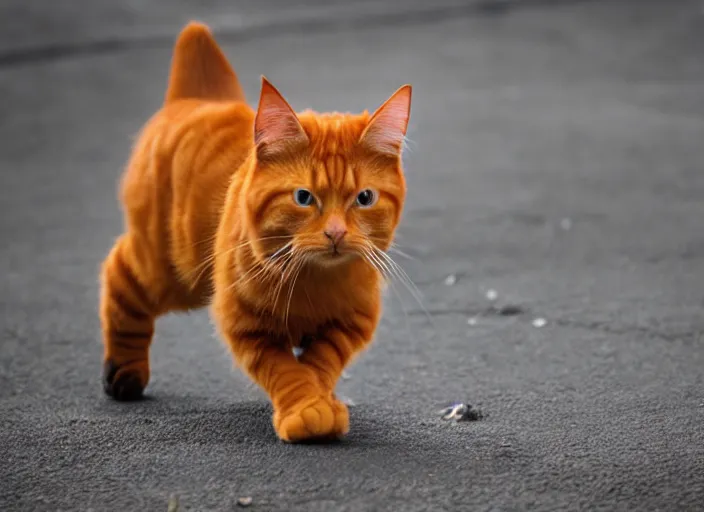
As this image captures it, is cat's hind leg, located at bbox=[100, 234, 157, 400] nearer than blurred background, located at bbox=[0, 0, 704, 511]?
No

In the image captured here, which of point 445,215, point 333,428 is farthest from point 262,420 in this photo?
point 445,215

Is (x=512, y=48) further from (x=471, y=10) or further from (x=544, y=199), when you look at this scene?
(x=544, y=199)

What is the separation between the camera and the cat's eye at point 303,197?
5.24 feet

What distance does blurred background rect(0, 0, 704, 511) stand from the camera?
166 centimetres

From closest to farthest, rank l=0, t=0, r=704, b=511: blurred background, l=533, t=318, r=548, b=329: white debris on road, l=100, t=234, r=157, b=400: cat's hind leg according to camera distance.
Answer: l=0, t=0, r=704, b=511: blurred background
l=100, t=234, r=157, b=400: cat's hind leg
l=533, t=318, r=548, b=329: white debris on road

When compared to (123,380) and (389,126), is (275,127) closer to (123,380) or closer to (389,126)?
(389,126)

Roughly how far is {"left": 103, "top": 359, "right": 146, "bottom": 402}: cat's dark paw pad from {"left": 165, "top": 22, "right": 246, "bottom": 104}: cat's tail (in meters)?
0.56

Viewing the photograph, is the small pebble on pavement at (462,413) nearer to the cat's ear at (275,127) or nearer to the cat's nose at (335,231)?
the cat's nose at (335,231)

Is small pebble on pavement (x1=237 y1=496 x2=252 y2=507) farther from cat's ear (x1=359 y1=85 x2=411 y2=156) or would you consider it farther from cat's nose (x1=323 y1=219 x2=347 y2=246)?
cat's ear (x1=359 y1=85 x2=411 y2=156)

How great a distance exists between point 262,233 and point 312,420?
12.7 inches

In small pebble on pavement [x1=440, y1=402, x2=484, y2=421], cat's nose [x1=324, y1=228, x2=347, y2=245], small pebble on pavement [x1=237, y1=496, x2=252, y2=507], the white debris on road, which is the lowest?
the white debris on road

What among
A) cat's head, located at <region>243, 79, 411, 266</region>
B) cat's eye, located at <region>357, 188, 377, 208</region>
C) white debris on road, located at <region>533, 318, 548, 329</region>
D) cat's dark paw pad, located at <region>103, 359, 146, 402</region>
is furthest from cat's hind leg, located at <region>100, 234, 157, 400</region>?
white debris on road, located at <region>533, 318, 548, 329</region>

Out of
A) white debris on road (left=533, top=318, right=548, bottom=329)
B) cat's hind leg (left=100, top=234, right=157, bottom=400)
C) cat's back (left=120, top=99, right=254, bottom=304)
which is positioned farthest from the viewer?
white debris on road (left=533, top=318, right=548, bottom=329)

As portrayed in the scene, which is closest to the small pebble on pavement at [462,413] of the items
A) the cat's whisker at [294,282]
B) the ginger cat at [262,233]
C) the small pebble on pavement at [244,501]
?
the ginger cat at [262,233]
